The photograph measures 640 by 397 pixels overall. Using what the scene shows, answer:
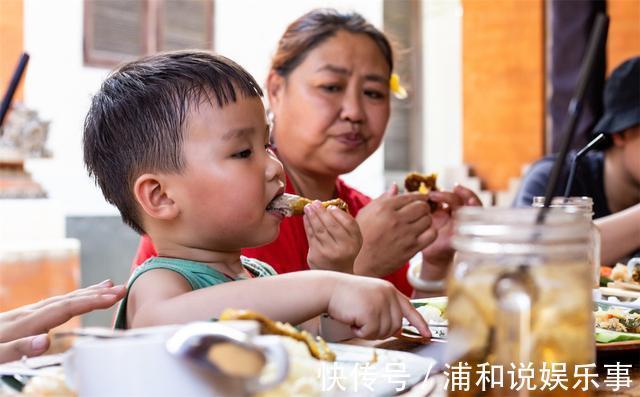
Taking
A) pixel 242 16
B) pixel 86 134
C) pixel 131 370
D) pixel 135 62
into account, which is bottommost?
pixel 131 370

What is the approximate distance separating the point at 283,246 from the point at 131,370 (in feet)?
4.40

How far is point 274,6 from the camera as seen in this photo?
6875mm

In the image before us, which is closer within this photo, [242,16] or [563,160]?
[563,160]

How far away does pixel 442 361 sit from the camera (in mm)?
875

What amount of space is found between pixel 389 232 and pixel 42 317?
940mm

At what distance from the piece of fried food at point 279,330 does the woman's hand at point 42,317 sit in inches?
Answer: 13.7

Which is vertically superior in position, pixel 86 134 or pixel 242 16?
pixel 242 16

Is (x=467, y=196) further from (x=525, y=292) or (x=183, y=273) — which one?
(x=525, y=292)

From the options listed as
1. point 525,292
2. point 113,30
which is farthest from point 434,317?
point 113,30

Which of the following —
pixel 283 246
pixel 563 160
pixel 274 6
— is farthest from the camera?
pixel 274 6

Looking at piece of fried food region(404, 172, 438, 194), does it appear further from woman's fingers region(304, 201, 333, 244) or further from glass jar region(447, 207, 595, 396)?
glass jar region(447, 207, 595, 396)

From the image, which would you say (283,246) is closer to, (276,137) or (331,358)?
(276,137)

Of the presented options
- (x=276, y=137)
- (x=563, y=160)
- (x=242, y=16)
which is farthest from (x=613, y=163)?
(x=242, y=16)

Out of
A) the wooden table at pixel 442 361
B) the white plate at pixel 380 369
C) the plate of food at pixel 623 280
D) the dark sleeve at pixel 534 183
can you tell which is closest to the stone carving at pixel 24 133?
the dark sleeve at pixel 534 183
